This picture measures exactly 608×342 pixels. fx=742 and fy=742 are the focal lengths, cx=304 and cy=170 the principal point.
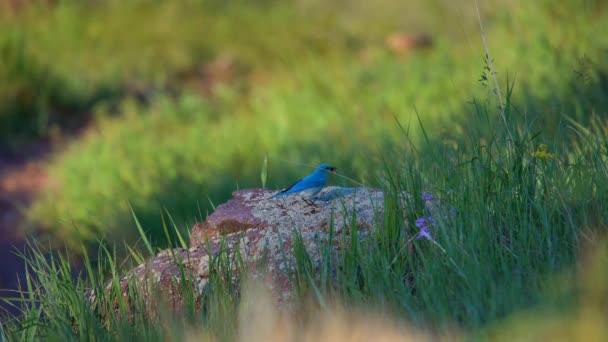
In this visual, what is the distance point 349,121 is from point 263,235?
3.05 m

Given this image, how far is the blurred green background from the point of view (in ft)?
16.1

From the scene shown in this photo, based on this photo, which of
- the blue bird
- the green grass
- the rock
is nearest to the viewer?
the green grass

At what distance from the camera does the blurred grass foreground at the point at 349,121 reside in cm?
250

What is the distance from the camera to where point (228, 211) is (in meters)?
3.08

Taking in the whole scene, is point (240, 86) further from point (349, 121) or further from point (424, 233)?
point (424, 233)

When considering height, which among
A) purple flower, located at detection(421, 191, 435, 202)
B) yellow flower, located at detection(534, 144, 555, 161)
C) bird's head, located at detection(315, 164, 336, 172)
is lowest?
purple flower, located at detection(421, 191, 435, 202)

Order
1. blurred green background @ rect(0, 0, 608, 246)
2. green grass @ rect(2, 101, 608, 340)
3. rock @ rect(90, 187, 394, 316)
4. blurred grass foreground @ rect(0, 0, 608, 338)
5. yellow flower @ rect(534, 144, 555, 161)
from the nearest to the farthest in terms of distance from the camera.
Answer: green grass @ rect(2, 101, 608, 340)
blurred grass foreground @ rect(0, 0, 608, 338)
rock @ rect(90, 187, 394, 316)
yellow flower @ rect(534, 144, 555, 161)
blurred green background @ rect(0, 0, 608, 246)

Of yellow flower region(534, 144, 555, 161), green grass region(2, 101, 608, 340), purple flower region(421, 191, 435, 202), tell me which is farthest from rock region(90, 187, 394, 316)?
yellow flower region(534, 144, 555, 161)

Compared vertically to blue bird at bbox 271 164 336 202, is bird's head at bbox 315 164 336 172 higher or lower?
higher

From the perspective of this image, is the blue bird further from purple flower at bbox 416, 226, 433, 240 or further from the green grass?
purple flower at bbox 416, 226, 433, 240

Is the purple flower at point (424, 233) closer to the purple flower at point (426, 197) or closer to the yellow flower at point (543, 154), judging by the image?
the purple flower at point (426, 197)

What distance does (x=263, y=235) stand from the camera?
291 centimetres

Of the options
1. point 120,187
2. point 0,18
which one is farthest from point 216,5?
point 120,187

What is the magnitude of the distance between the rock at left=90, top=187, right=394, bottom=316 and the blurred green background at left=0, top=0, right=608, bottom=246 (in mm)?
281
